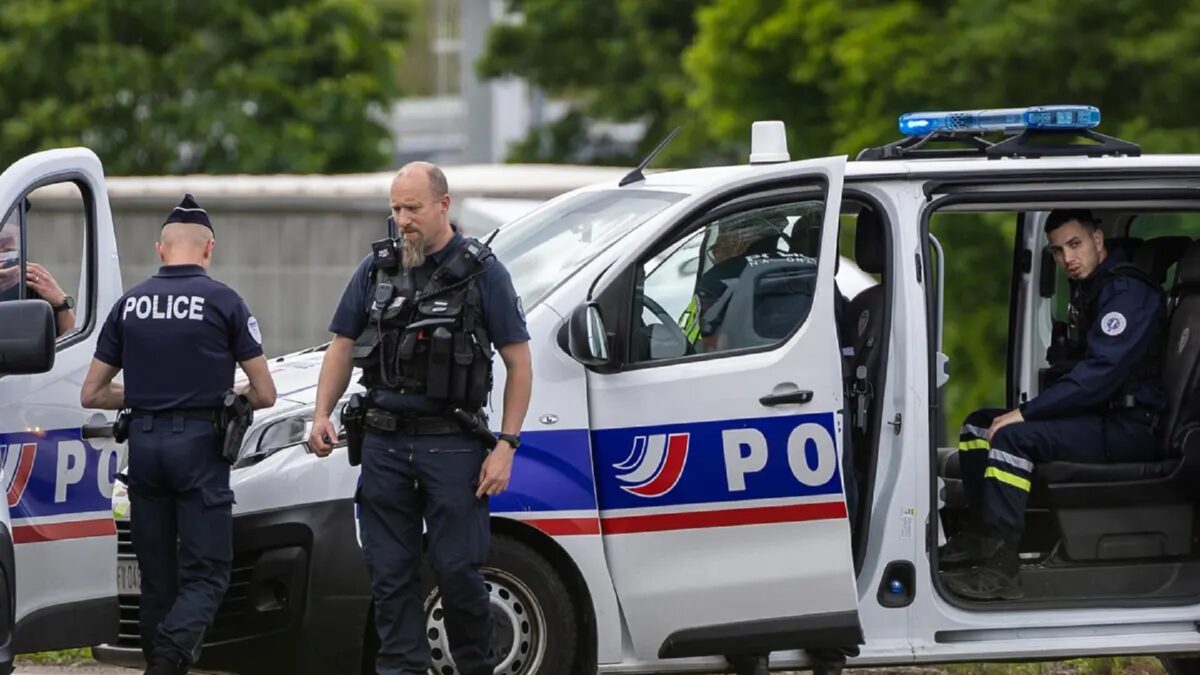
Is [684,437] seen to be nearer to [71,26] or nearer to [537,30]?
[71,26]

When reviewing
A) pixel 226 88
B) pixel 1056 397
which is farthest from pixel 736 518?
pixel 226 88

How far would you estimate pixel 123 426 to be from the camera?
6211 millimetres

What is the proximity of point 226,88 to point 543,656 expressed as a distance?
21.7 meters

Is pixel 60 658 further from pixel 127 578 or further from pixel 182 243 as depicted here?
pixel 182 243

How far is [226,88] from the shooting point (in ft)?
88.6

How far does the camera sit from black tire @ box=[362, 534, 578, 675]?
6.14m

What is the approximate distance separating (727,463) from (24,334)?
6.64 feet

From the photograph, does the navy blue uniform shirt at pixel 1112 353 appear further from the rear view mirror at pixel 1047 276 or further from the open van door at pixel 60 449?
the open van door at pixel 60 449

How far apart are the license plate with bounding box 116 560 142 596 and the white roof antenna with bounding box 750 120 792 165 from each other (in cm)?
230

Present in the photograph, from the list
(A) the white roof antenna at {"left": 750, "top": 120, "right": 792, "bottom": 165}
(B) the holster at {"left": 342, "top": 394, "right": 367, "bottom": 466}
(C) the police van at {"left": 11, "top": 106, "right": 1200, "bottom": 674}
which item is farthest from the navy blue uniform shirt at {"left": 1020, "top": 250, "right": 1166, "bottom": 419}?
(B) the holster at {"left": 342, "top": 394, "right": 367, "bottom": 466}

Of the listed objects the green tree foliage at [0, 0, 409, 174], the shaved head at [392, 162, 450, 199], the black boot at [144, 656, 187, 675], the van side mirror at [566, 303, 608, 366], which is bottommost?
the black boot at [144, 656, 187, 675]

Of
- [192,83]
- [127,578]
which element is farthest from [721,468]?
[192,83]

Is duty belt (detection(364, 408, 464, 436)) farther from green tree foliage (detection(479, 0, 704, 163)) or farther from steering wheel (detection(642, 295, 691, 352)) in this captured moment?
green tree foliage (detection(479, 0, 704, 163))

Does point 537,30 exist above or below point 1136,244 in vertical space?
above
